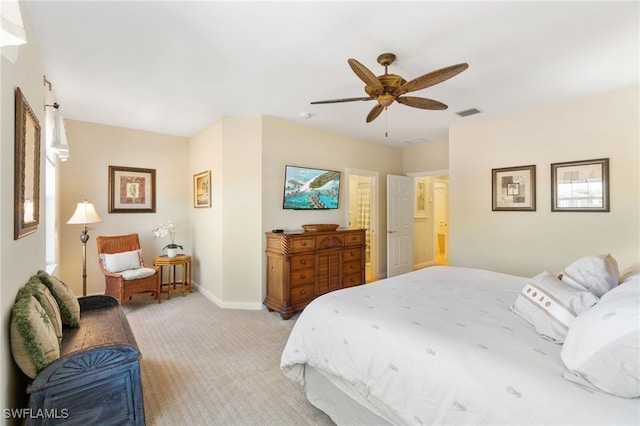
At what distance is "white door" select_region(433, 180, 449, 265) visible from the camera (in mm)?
8016

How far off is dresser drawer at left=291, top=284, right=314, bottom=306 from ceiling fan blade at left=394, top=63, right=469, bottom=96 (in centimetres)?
259

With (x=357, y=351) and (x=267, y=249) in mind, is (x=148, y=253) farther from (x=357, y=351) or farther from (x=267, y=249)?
(x=357, y=351)

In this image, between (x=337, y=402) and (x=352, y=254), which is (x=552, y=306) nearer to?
(x=337, y=402)

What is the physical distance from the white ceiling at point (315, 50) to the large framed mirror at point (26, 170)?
2.62ft

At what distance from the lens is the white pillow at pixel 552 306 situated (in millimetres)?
1401

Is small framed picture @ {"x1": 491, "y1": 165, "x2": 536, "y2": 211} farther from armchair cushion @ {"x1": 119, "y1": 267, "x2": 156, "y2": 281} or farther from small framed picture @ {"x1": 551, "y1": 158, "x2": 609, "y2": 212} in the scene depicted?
armchair cushion @ {"x1": 119, "y1": 267, "x2": 156, "y2": 281}

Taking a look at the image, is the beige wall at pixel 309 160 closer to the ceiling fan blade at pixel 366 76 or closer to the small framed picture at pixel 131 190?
the ceiling fan blade at pixel 366 76

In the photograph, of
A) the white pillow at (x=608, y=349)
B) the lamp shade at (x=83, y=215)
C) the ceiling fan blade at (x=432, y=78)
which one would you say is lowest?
the white pillow at (x=608, y=349)

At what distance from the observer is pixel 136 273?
3.93m

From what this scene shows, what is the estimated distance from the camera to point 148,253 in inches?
191

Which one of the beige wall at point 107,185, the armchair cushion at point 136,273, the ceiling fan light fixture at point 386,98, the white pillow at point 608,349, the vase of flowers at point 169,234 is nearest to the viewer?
the white pillow at point 608,349

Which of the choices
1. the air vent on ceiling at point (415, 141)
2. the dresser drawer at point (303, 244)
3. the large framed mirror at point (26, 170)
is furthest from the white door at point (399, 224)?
the large framed mirror at point (26, 170)

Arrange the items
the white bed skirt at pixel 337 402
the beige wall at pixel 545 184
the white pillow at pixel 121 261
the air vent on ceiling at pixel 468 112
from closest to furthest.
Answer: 1. the white bed skirt at pixel 337 402
2. the beige wall at pixel 545 184
3. the air vent on ceiling at pixel 468 112
4. the white pillow at pixel 121 261

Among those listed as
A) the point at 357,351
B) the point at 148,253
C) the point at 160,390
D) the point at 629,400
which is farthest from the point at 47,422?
the point at 148,253
